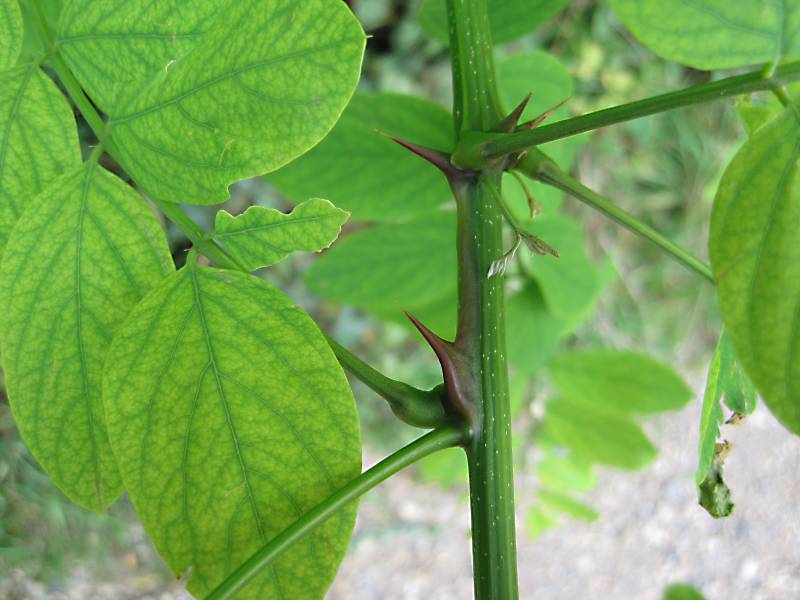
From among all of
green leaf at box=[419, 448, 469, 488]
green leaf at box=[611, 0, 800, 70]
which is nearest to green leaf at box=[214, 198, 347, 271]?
green leaf at box=[611, 0, 800, 70]

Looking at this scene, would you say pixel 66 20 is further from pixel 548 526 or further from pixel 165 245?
pixel 548 526

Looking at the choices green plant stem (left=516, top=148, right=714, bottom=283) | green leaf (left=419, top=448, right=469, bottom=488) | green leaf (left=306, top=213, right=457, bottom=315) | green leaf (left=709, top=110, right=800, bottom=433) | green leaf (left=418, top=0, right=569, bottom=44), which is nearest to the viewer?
green leaf (left=709, top=110, right=800, bottom=433)

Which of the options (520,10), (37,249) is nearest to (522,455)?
(520,10)

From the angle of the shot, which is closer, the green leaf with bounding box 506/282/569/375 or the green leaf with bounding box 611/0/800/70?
the green leaf with bounding box 611/0/800/70

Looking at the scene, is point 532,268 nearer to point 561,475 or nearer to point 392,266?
point 392,266

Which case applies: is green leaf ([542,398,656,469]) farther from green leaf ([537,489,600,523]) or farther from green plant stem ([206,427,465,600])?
green plant stem ([206,427,465,600])

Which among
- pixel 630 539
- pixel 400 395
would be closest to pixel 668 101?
pixel 400 395

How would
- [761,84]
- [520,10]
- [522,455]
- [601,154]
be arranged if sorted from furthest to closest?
[601,154]
[522,455]
[520,10]
[761,84]
